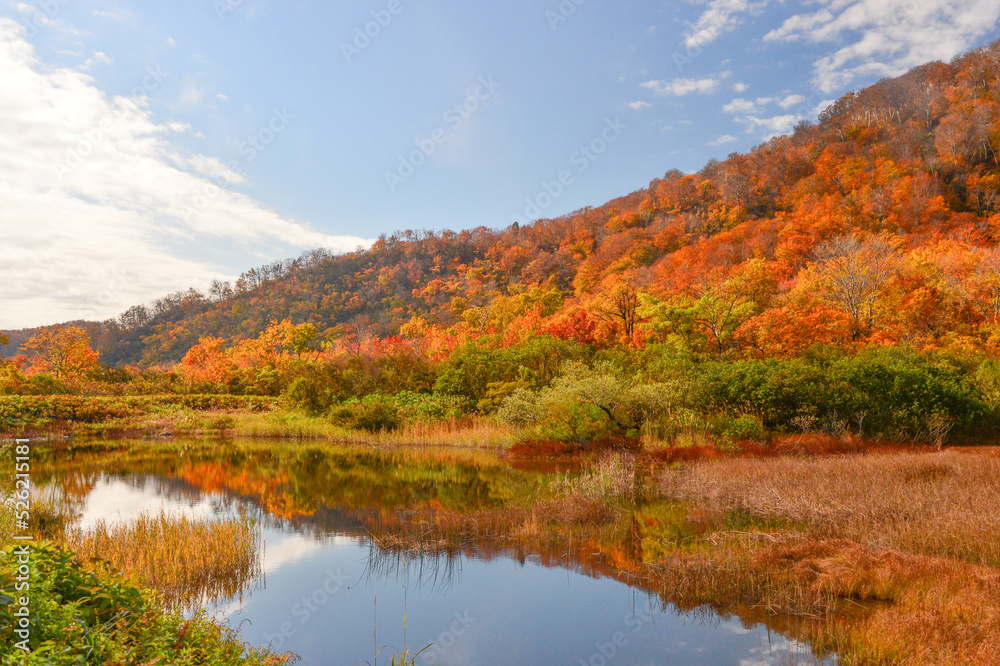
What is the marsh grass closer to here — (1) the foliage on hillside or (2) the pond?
(2) the pond

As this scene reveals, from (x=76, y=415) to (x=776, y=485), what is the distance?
32.1 metres

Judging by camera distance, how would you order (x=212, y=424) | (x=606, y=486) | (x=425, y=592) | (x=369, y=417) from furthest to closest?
1. (x=212, y=424)
2. (x=369, y=417)
3. (x=606, y=486)
4. (x=425, y=592)

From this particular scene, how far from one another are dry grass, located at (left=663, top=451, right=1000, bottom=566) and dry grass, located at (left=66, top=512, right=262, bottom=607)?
886cm

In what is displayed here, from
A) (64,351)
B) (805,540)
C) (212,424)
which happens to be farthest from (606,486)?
(64,351)

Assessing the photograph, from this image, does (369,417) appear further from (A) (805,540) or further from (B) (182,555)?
(A) (805,540)

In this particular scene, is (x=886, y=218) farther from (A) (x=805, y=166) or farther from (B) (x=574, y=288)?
(B) (x=574, y=288)

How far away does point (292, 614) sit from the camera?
23.5 feet

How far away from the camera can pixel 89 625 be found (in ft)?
12.5

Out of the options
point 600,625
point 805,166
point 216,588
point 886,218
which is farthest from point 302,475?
point 805,166

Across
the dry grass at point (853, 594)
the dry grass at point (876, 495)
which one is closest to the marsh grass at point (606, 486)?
the dry grass at point (876, 495)

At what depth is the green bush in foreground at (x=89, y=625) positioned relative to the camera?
3.20 m

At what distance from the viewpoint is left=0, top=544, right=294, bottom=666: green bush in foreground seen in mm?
3195

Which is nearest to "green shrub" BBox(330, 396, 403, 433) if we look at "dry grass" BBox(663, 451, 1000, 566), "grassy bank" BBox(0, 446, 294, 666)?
"dry grass" BBox(663, 451, 1000, 566)

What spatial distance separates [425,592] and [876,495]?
8.00 metres
